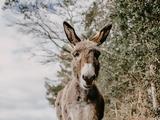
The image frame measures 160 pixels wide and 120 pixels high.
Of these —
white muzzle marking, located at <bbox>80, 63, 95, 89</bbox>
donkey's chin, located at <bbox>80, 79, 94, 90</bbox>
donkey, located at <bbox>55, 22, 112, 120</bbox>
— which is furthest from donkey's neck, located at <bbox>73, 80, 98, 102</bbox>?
white muzzle marking, located at <bbox>80, 63, 95, 89</bbox>

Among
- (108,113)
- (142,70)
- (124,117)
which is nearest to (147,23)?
(142,70)

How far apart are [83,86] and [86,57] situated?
0.51 meters

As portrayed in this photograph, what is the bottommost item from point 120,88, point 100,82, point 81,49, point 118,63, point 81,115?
point 81,115

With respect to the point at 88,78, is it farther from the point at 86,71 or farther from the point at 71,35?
the point at 71,35

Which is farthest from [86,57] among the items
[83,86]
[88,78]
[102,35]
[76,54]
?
[102,35]

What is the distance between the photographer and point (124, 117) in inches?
1369

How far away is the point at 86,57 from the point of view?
9648mm

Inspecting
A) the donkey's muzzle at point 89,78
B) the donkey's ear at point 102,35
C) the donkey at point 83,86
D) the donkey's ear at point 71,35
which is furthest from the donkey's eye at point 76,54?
the donkey's muzzle at point 89,78

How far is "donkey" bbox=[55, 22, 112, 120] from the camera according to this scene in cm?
955

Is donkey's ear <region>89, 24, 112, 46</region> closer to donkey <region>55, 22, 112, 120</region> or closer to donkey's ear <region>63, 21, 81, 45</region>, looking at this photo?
donkey <region>55, 22, 112, 120</region>

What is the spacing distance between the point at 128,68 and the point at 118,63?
52 centimetres

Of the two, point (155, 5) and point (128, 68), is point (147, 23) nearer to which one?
point (155, 5)

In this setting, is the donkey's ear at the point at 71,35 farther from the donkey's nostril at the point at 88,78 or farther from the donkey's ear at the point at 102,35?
the donkey's nostril at the point at 88,78

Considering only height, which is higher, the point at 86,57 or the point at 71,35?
the point at 71,35
